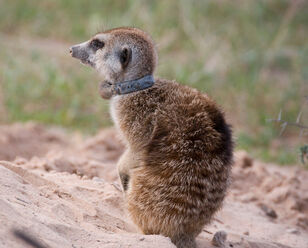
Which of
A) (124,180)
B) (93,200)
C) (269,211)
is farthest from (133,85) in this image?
(269,211)

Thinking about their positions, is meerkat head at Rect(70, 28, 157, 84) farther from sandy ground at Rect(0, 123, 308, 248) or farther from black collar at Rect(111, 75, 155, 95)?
sandy ground at Rect(0, 123, 308, 248)

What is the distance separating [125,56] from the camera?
12.7ft

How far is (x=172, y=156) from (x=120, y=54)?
0.93 meters

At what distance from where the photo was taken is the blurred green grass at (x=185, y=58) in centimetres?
732

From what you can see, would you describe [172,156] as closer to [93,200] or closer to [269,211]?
[93,200]

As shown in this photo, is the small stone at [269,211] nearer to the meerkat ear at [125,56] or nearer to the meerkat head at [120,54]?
the meerkat head at [120,54]

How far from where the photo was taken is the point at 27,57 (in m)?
8.70

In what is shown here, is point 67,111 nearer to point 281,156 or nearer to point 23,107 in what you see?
point 23,107

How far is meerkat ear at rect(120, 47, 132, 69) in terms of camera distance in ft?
12.7

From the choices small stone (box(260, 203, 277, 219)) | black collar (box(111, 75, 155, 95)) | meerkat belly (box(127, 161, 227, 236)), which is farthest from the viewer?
small stone (box(260, 203, 277, 219))

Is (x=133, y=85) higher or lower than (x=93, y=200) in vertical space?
higher

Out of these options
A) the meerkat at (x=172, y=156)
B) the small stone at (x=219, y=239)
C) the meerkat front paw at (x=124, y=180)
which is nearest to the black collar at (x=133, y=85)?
the meerkat at (x=172, y=156)

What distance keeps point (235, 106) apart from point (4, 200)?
5229 mm

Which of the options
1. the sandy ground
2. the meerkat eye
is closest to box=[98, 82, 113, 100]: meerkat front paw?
the meerkat eye
